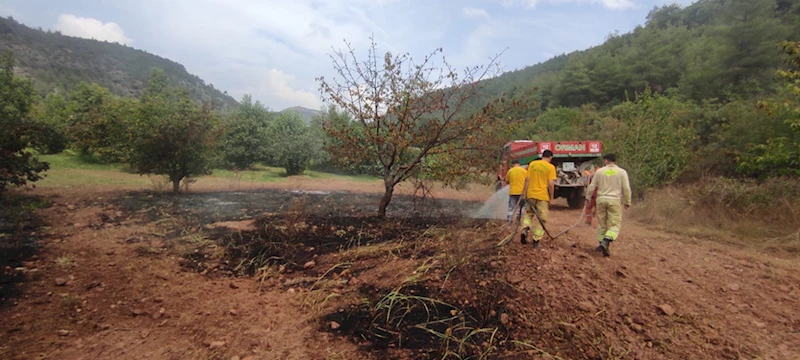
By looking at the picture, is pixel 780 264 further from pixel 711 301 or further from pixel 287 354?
pixel 287 354

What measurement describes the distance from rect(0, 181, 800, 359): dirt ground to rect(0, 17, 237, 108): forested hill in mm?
83096

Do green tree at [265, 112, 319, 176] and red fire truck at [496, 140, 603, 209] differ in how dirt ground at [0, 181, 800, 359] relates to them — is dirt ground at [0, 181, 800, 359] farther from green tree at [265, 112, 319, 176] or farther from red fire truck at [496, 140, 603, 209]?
green tree at [265, 112, 319, 176]

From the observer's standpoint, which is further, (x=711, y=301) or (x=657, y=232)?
(x=657, y=232)

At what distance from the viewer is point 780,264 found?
5465mm

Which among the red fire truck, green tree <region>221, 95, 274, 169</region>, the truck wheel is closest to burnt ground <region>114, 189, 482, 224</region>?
the red fire truck

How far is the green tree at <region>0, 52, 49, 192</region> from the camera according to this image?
29.4 feet

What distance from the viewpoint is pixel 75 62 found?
303 ft

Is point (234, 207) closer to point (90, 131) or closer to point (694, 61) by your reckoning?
point (90, 131)

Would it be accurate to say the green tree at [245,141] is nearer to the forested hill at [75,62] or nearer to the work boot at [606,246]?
the work boot at [606,246]

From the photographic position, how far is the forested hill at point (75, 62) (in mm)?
75875

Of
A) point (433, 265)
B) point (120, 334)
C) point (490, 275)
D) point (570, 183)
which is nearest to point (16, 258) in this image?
point (120, 334)

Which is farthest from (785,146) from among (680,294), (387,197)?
(387,197)

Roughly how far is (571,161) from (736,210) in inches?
163

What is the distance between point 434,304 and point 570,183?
8.71 m
